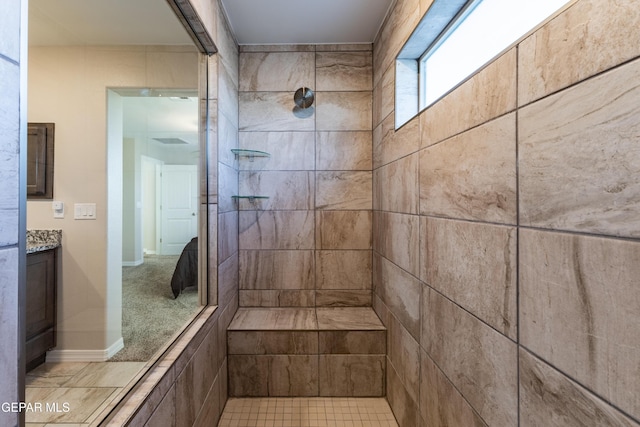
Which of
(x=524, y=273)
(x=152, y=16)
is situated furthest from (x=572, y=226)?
(x=152, y=16)

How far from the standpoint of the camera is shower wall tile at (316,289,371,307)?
7.92ft

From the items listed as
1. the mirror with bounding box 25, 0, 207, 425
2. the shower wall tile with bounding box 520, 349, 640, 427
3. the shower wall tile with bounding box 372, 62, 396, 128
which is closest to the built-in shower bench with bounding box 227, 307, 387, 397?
the mirror with bounding box 25, 0, 207, 425

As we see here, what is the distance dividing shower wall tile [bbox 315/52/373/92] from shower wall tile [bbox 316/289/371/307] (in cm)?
169

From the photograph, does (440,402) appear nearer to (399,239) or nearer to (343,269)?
(399,239)

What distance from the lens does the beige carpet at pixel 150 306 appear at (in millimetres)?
1504

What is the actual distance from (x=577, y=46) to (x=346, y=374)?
6.76 feet

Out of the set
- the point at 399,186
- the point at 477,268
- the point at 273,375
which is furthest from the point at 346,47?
the point at 273,375

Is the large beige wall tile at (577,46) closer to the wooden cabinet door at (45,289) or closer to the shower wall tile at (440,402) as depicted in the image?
the shower wall tile at (440,402)

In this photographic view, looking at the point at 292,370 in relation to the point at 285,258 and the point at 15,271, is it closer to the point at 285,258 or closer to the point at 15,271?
the point at 285,258

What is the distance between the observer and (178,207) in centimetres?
199

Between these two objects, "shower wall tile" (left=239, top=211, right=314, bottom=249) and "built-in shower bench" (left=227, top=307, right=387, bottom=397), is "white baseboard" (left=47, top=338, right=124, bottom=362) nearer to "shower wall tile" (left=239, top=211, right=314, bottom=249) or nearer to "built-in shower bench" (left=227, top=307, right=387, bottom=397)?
"built-in shower bench" (left=227, top=307, right=387, bottom=397)

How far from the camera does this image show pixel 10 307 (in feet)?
1.77

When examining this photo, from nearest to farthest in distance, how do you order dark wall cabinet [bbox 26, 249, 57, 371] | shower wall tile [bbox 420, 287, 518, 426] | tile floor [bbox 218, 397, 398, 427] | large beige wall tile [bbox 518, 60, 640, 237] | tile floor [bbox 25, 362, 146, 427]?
large beige wall tile [bbox 518, 60, 640, 237] < shower wall tile [bbox 420, 287, 518, 426] < tile floor [bbox 25, 362, 146, 427] < dark wall cabinet [bbox 26, 249, 57, 371] < tile floor [bbox 218, 397, 398, 427]

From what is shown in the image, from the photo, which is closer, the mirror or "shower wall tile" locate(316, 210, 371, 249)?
the mirror
